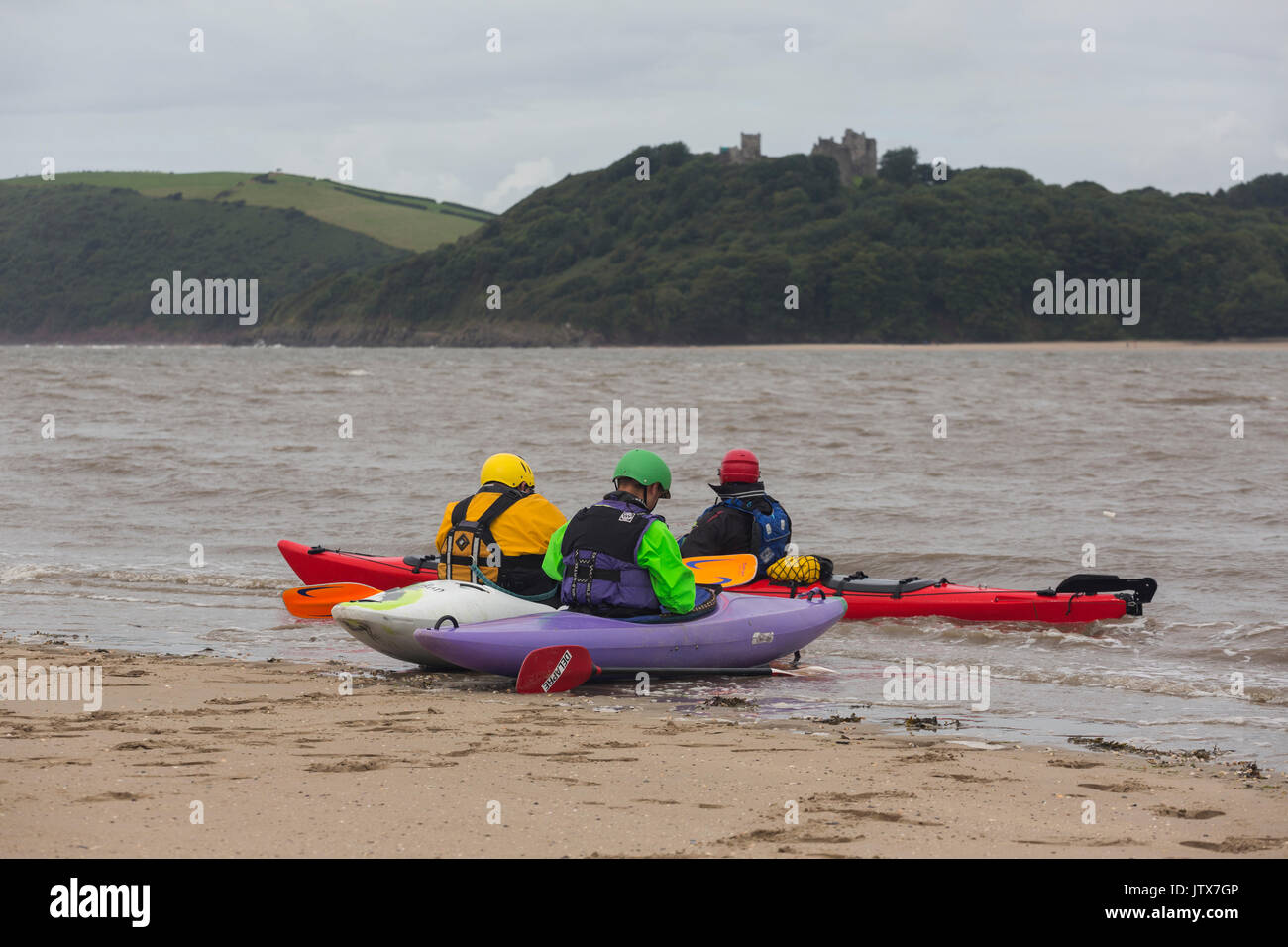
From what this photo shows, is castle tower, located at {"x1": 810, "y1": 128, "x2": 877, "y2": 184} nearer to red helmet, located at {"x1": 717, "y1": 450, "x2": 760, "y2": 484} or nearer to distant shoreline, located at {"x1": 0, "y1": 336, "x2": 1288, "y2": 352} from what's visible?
distant shoreline, located at {"x1": 0, "y1": 336, "x2": 1288, "y2": 352}

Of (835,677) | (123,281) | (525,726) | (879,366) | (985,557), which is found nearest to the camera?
(525,726)

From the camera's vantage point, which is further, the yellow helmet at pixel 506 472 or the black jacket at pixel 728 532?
the black jacket at pixel 728 532

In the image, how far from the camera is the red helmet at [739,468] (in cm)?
909

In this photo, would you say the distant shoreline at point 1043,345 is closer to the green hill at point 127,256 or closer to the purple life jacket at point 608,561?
the green hill at point 127,256

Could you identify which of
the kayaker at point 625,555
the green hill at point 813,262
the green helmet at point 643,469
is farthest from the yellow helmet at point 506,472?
the green hill at point 813,262

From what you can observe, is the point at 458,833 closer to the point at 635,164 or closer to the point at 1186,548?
the point at 1186,548

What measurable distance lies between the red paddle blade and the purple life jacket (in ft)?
1.12

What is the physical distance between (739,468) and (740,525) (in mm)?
397

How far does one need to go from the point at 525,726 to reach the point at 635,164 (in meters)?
119

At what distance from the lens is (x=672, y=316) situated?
107m

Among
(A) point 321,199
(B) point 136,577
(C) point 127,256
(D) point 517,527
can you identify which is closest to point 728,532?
(D) point 517,527

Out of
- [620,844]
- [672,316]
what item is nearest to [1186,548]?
[620,844]

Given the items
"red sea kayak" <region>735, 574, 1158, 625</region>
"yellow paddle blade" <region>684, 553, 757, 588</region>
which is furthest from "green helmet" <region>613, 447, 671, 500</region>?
"red sea kayak" <region>735, 574, 1158, 625</region>

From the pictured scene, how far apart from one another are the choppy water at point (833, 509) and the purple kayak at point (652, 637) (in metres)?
0.21
